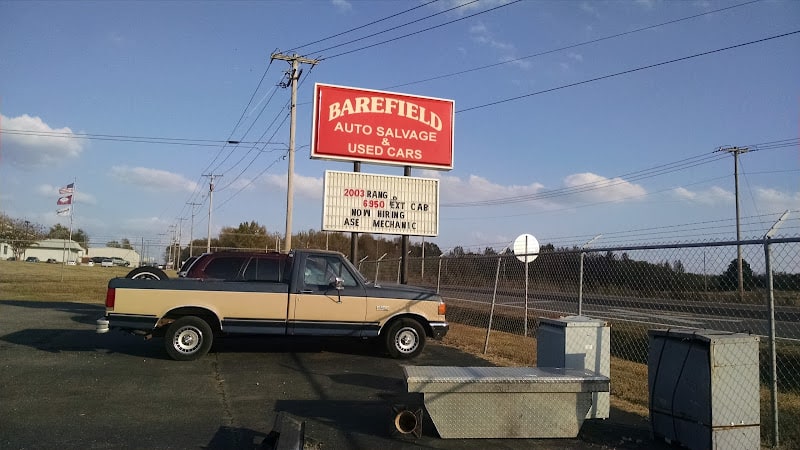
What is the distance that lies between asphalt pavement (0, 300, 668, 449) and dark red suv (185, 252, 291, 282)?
143cm

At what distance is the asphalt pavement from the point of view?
594cm

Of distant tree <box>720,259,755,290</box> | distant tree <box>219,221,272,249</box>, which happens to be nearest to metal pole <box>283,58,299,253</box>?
distant tree <box>720,259,755,290</box>

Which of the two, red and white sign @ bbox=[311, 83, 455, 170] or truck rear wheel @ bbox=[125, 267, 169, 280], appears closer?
truck rear wheel @ bbox=[125, 267, 169, 280]

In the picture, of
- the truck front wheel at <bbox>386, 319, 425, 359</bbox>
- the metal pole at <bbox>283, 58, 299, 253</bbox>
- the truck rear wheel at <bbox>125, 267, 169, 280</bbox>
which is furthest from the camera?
the metal pole at <bbox>283, 58, 299, 253</bbox>

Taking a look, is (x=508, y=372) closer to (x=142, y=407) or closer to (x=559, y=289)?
(x=142, y=407)

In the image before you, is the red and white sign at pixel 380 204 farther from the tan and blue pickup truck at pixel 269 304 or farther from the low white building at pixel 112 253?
the low white building at pixel 112 253

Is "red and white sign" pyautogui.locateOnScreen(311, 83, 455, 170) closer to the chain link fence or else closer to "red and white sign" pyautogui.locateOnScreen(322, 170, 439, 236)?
"red and white sign" pyautogui.locateOnScreen(322, 170, 439, 236)

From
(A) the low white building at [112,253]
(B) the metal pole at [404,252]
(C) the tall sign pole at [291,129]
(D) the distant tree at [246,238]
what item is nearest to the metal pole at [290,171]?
(C) the tall sign pole at [291,129]

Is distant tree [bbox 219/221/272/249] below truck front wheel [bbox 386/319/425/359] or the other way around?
the other way around

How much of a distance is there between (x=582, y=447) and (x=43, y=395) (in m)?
6.45

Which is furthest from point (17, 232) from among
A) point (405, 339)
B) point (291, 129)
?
point (405, 339)

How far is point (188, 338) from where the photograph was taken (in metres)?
10.0

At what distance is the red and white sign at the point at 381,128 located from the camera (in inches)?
635

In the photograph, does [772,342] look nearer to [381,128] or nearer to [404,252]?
[404,252]
